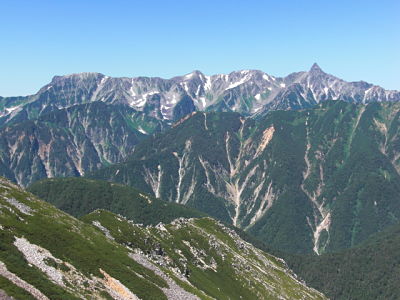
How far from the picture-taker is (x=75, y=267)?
89.6 metres

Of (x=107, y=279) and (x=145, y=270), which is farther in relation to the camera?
(x=145, y=270)

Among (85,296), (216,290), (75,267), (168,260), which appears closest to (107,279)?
(75,267)

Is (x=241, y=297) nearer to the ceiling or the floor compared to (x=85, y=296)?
nearer to the floor

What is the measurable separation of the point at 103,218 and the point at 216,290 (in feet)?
137

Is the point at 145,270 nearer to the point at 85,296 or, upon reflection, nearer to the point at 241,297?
the point at 85,296

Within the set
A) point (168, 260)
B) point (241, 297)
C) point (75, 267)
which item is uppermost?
point (75, 267)

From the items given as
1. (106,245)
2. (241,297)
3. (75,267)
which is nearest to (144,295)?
(75,267)

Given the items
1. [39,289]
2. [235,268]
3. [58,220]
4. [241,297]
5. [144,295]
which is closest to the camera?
[39,289]

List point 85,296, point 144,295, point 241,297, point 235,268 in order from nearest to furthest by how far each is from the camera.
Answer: point 85,296, point 144,295, point 241,297, point 235,268

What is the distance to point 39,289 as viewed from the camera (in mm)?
72250

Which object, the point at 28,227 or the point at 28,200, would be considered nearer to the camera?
the point at 28,227

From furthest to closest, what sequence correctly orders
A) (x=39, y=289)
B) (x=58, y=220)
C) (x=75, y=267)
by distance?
(x=58, y=220)
(x=75, y=267)
(x=39, y=289)

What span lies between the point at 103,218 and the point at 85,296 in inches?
2977

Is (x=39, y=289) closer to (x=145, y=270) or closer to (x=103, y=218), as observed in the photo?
(x=145, y=270)
